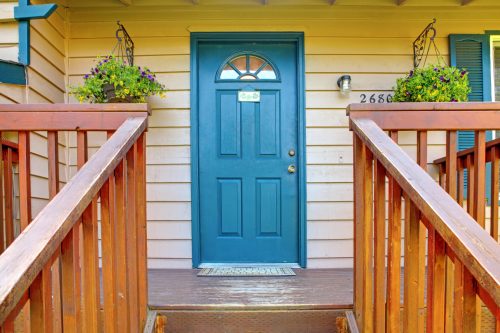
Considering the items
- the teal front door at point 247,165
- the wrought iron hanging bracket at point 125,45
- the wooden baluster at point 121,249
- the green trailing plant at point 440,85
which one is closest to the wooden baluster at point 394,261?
the wooden baluster at point 121,249

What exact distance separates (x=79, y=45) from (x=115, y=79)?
74cm

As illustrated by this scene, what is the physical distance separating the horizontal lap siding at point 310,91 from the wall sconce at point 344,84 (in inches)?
2.2

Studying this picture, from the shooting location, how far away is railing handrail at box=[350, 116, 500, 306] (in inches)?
36.7

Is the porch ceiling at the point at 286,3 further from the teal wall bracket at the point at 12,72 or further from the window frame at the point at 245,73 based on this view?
the teal wall bracket at the point at 12,72

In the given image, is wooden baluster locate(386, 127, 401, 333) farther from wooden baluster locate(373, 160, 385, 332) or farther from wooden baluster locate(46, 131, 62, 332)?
wooden baluster locate(46, 131, 62, 332)

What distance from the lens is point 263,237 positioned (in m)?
3.18

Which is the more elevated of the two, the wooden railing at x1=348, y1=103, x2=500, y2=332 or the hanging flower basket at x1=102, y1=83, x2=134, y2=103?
the hanging flower basket at x1=102, y1=83, x2=134, y2=103

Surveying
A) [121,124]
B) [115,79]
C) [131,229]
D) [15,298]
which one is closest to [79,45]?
[115,79]

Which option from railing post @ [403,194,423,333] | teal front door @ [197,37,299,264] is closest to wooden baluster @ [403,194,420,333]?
railing post @ [403,194,423,333]

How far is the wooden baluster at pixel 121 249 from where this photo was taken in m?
1.51

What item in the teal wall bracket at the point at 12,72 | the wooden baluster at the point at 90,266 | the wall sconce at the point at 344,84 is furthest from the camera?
the wall sconce at the point at 344,84

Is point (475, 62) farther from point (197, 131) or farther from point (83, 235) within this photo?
point (83, 235)

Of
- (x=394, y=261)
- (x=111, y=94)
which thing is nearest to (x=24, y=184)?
(x=111, y=94)

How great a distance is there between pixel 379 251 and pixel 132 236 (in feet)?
3.32
